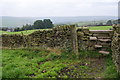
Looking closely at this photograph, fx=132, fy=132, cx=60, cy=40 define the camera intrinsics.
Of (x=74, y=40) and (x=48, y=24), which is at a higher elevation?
(x=48, y=24)

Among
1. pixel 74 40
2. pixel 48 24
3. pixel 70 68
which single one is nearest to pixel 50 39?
pixel 74 40

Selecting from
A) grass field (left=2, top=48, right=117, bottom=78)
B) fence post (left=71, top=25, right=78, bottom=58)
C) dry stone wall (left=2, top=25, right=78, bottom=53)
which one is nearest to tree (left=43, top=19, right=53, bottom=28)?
dry stone wall (left=2, top=25, right=78, bottom=53)

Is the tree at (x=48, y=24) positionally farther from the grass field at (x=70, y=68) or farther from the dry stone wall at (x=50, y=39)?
the grass field at (x=70, y=68)

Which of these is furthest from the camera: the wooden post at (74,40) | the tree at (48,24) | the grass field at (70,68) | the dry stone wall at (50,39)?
the tree at (48,24)

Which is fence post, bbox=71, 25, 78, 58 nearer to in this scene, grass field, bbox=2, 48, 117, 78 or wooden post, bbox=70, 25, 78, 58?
wooden post, bbox=70, 25, 78, 58

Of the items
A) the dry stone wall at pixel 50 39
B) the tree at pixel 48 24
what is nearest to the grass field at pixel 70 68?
the dry stone wall at pixel 50 39

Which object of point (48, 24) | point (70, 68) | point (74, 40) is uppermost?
point (48, 24)

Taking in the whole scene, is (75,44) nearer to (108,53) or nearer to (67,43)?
(67,43)

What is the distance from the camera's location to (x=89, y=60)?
305 inches

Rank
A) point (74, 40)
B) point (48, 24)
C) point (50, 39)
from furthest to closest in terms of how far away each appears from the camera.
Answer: point (48, 24) → point (50, 39) → point (74, 40)

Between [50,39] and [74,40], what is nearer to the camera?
[74,40]

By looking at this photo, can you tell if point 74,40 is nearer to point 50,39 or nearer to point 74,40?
point 74,40

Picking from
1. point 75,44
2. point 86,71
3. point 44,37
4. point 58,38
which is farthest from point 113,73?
point 44,37

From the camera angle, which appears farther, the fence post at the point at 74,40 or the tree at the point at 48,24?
the tree at the point at 48,24
